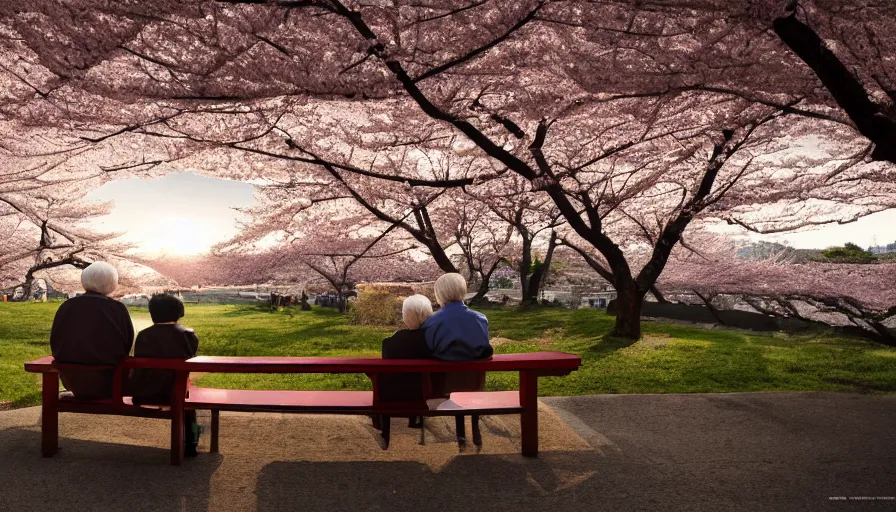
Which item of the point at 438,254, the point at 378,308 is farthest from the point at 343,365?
the point at 378,308

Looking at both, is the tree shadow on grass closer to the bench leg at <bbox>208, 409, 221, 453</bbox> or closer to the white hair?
the bench leg at <bbox>208, 409, 221, 453</bbox>

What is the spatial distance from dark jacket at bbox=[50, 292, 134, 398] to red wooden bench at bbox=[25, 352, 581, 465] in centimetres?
8

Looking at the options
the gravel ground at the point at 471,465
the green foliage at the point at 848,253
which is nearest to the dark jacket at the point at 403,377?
the gravel ground at the point at 471,465

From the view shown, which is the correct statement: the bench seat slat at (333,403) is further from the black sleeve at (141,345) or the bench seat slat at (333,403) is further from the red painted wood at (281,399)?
the black sleeve at (141,345)

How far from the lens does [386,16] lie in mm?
6023

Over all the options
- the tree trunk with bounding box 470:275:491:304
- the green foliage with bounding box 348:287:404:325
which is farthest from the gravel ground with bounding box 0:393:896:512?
the tree trunk with bounding box 470:275:491:304

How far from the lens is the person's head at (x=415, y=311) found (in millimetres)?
4516

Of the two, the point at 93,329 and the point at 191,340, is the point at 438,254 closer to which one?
the point at 191,340

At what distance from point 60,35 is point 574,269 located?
1167 inches

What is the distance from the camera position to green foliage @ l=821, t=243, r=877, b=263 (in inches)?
946

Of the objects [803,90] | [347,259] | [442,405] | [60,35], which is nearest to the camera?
[442,405]

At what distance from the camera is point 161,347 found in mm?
4227

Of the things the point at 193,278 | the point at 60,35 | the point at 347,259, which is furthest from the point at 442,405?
the point at 347,259

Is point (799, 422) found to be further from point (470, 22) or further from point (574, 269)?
point (574, 269)
